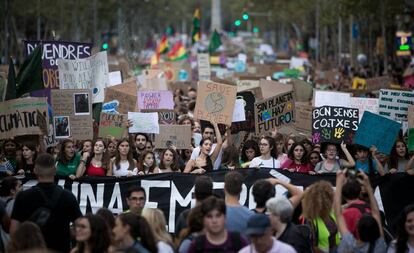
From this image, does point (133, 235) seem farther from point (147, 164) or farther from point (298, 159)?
point (298, 159)

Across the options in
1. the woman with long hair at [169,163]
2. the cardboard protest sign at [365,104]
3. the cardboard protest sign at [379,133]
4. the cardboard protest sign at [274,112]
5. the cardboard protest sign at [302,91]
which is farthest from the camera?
the cardboard protest sign at [302,91]

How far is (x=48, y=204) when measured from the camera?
10023 mm

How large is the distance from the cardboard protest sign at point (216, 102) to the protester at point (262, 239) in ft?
26.1

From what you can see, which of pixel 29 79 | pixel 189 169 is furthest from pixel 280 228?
pixel 29 79

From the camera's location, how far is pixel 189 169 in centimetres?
1376

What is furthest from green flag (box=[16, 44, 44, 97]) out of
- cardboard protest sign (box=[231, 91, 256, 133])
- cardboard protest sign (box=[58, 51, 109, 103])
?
cardboard protest sign (box=[231, 91, 256, 133])

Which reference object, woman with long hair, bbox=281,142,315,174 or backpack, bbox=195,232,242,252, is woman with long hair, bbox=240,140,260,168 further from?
backpack, bbox=195,232,242,252

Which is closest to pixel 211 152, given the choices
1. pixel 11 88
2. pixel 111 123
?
pixel 111 123

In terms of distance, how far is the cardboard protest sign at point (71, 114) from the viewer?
15789 millimetres

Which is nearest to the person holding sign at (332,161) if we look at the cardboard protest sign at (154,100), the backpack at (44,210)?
the backpack at (44,210)

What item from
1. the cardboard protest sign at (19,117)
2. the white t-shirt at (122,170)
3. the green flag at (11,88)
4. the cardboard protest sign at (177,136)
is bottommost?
the white t-shirt at (122,170)

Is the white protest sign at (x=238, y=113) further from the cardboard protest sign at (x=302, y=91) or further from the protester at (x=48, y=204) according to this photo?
the cardboard protest sign at (x=302, y=91)

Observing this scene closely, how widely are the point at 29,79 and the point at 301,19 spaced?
6799cm

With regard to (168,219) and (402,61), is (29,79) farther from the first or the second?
(402,61)
